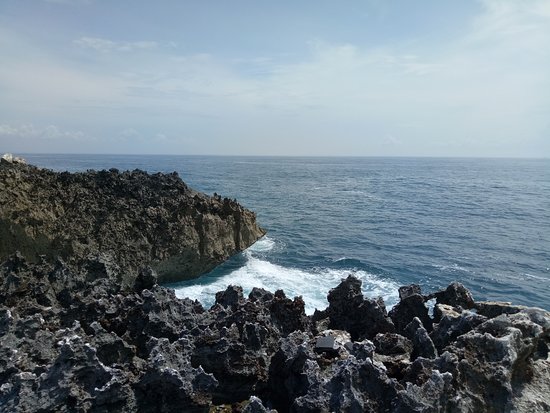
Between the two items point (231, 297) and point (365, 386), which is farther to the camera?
point (231, 297)

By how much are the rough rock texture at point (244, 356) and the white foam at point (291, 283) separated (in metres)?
11.8

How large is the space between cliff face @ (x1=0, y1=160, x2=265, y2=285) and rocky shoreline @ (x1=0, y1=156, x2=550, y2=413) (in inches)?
366

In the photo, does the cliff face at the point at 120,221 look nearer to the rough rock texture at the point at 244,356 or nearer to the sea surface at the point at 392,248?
the sea surface at the point at 392,248

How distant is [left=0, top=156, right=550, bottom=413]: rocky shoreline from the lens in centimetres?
1084

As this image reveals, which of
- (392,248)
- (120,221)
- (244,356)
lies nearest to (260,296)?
(244,356)

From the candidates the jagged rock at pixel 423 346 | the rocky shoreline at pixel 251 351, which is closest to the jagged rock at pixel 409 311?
the rocky shoreline at pixel 251 351

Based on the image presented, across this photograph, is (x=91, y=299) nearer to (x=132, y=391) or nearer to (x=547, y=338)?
(x=132, y=391)

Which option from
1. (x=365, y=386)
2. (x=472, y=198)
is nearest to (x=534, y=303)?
(x=365, y=386)

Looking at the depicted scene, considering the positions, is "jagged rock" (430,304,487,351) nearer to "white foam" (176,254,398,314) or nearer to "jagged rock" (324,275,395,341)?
"jagged rock" (324,275,395,341)

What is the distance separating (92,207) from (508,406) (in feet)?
96.0

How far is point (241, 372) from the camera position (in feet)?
44.1

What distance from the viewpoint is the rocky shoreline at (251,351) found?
1084 cm

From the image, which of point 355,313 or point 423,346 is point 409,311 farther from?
point 423,346

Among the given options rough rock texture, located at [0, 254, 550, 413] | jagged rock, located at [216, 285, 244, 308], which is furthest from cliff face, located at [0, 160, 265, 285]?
jagged rock, located at [216, 285, 244, 308]
